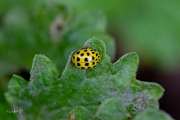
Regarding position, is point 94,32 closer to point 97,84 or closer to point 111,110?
point 97,84

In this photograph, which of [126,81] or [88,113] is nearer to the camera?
[88,113]

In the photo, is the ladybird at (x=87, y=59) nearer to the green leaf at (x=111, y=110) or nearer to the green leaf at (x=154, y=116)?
A: the green leaf at (x=111, y=110)

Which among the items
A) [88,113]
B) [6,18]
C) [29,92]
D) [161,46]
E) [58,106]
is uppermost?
[6,18]

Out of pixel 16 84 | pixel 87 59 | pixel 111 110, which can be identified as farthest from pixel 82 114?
pixel 16 84

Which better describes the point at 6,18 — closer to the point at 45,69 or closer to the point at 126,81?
the point at 45,69

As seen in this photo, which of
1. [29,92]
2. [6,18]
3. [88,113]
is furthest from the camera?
[6,18]

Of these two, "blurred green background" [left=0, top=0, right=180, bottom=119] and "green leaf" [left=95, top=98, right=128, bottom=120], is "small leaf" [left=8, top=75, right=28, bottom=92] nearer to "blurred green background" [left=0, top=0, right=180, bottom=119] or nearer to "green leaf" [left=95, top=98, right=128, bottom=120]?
"blurred green background" [left=0, top=0, right=180, bottom=119]

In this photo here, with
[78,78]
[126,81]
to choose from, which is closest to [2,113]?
[78,78]
